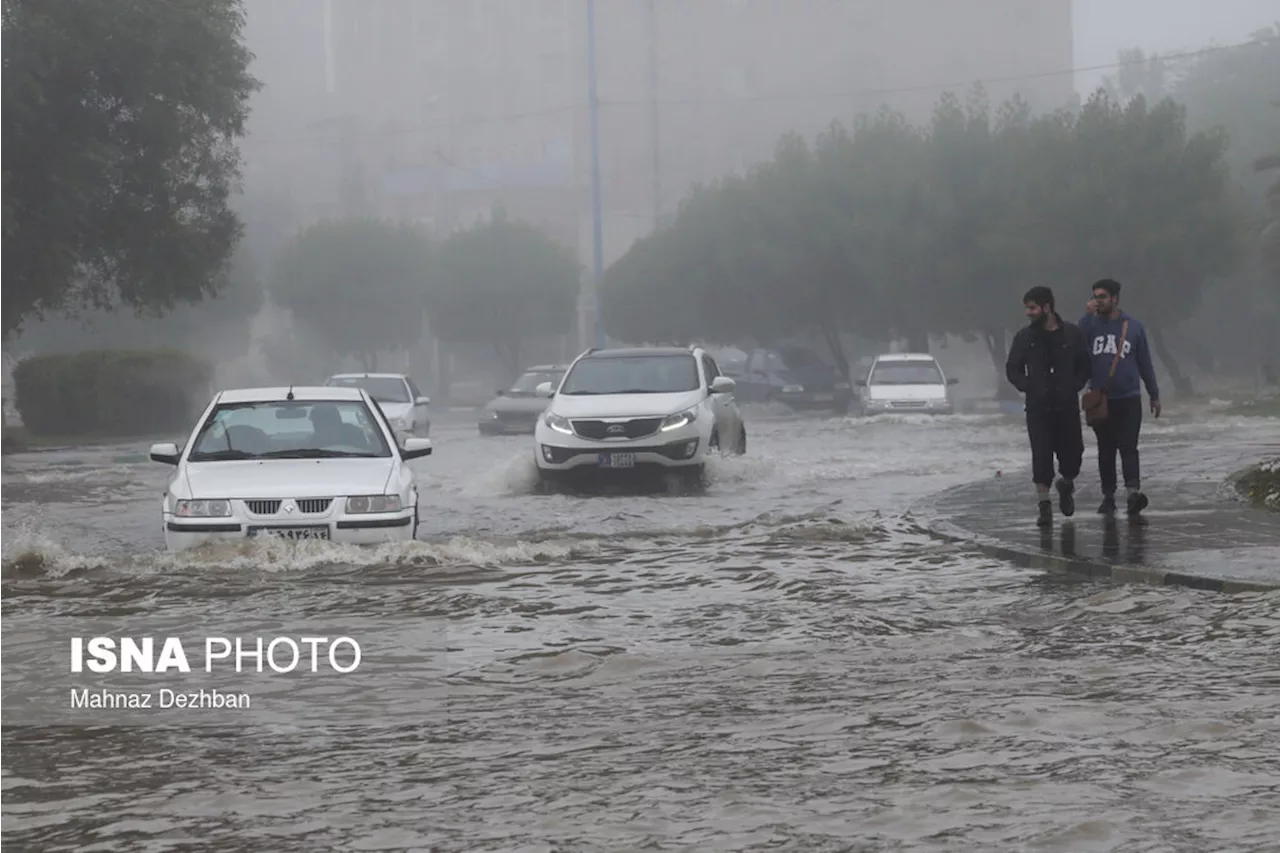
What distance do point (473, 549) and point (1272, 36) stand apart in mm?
72149

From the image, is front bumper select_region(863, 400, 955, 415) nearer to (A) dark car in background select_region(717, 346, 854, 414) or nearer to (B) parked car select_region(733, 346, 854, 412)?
(A) dark car in background select_region(717, 346, 854, 414)

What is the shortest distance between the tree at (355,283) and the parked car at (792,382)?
34.3m

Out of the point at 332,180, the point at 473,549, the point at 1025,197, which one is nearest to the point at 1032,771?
the point at 473,549

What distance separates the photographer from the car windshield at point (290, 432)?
14852 mm

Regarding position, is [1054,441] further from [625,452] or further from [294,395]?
[625,452]

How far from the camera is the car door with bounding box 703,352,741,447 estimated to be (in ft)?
75.7

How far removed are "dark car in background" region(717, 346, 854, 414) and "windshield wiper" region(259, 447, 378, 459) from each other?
4096 cm

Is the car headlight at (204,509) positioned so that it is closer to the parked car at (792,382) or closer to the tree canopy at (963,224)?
the tree canopy at (963,224)

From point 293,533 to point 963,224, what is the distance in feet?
151

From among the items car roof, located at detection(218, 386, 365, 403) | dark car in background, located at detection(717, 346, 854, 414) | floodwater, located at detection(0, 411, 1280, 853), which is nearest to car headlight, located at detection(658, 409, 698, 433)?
floodwater, located at detection(0, 411, 1280, 853)

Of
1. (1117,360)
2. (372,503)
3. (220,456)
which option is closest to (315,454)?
(220,456)

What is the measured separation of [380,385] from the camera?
123 ft

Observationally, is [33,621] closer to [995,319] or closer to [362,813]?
[362,813]

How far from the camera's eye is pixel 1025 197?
55.4 meters
